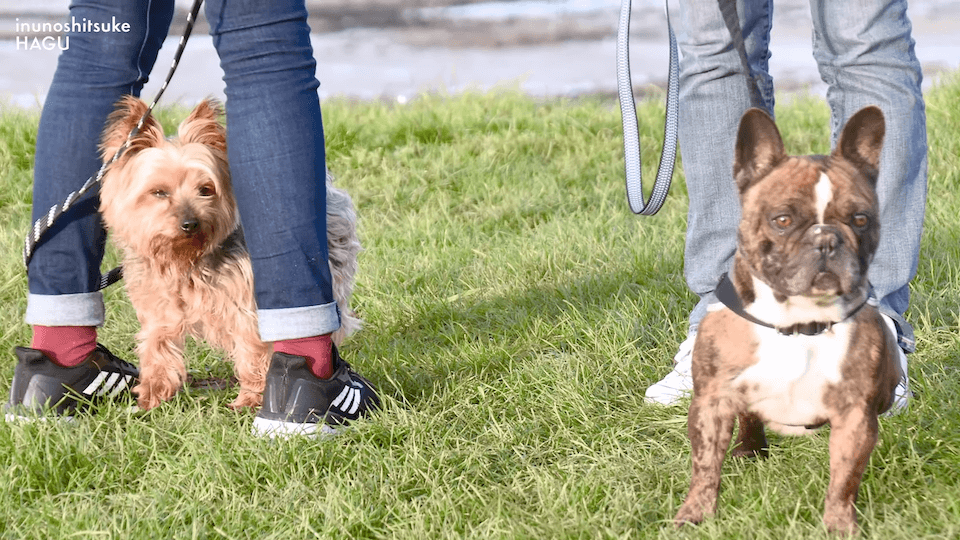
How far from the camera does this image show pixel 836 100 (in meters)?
2.56

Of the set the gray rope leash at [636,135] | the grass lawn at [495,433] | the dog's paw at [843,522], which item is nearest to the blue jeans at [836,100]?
the gray rope leash at [636,135]

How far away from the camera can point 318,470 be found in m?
2.25

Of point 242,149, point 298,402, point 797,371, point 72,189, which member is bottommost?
point 298,402

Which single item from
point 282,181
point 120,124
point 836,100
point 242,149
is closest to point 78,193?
point 120,124

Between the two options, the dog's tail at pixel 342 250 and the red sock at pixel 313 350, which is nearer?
the red sock at pixel 313 350

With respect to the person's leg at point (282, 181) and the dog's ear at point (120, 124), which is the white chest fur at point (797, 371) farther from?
the dog's ear at point (120, 124)

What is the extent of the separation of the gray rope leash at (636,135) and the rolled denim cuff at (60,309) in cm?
165

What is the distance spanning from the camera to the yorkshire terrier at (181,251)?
2768 millimetres

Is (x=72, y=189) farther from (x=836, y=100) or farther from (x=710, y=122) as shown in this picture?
(x=836, y=100)

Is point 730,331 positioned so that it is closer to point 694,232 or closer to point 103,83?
point 694,232

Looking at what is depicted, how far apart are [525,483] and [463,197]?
132 inches

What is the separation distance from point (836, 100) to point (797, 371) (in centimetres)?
127

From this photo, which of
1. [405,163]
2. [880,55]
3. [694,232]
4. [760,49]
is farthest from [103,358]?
[405,163]

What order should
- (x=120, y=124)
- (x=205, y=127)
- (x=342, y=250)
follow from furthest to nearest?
1. (x=342, y=250)
2. (x=205, y=127)
3. (x=120, y=124)
